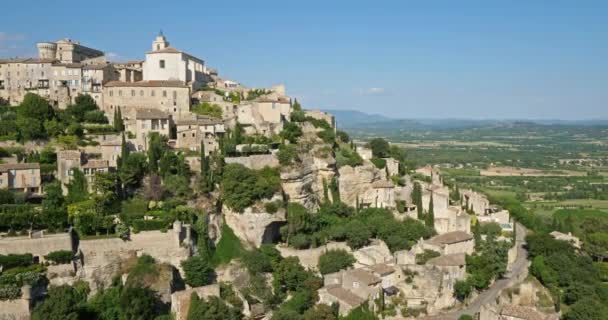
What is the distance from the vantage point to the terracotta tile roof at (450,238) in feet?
151

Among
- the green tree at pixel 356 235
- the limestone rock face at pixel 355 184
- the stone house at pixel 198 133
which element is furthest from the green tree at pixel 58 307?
the limestone rock face at pixel 355 184

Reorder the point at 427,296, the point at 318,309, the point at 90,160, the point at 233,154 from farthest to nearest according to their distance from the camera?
the point at 233,154
the point at 90,160
the point at 427,296
the point at 318,309

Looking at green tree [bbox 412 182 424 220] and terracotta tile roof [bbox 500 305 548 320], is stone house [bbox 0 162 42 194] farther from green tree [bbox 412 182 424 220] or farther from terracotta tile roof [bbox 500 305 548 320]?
terracotta tile roof [bbox 500 305 548 320]

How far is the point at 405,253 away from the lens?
143 ft

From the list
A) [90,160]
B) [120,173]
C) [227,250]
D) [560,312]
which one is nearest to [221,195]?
Result: [227,250]

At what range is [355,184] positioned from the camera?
178ft

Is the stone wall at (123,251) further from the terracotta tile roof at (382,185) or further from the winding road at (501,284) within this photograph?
the terracotta tile roof at (382,185)

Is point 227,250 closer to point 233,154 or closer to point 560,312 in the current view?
point 233,154

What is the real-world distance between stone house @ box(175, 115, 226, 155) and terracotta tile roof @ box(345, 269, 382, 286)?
1775 cm

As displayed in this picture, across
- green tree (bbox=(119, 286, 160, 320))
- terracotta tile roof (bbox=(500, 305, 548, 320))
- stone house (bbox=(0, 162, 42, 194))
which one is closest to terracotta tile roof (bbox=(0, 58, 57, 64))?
stone house (bbox=(0, 162, 42, 194))

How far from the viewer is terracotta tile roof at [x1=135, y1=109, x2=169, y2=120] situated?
5019 centimetres

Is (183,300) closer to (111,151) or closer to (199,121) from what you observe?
(111,151)

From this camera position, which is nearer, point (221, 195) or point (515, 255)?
point (221, 195)

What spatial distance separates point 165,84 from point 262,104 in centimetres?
1001
